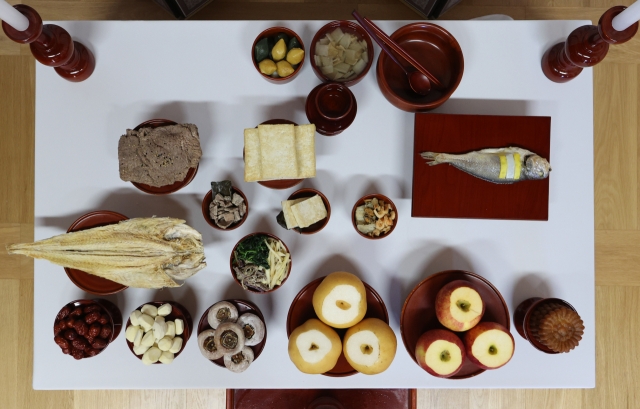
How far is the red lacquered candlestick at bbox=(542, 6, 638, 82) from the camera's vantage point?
93cm

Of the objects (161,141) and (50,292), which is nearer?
(161,141)

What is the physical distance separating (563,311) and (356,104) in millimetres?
689

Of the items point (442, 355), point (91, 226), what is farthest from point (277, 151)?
point (442, 355)

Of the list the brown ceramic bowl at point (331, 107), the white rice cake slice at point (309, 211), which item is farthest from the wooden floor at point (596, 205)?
the white rice cake slice at point (309, 211)

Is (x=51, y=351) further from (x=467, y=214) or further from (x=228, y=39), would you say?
(x=467, y=214)

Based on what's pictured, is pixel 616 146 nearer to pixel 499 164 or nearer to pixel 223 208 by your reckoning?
pixel 499 164

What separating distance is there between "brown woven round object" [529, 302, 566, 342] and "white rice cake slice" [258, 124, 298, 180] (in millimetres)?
670

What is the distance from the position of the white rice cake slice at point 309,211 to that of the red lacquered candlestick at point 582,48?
0.67 meters

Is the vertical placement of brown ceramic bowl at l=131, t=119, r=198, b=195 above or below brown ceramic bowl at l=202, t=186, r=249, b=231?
above

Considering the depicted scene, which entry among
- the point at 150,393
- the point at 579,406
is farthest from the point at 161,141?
the point at 579,406

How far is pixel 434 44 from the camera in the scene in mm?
1083

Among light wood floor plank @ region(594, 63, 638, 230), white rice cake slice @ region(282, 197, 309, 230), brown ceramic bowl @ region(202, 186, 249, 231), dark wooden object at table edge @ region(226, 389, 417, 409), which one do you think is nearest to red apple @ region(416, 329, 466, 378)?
dark wooden object at table edge @ region(226, 389, 417, 409)

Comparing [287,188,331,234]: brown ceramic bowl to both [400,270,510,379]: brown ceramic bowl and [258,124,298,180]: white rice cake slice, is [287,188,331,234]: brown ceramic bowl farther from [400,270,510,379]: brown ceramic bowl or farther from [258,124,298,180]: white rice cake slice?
[400,270,510,379]: brown ceramic bowl

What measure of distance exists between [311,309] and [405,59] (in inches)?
25.4
